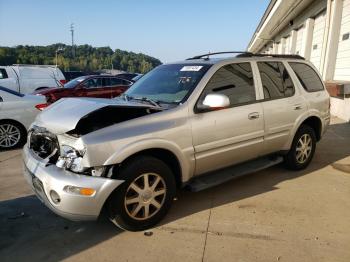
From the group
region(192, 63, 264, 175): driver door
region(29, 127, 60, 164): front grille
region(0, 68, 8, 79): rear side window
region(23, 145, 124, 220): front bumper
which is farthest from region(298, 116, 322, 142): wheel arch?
region(0, 68, 8, 79): rear side window

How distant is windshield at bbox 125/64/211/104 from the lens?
4121 millimetres

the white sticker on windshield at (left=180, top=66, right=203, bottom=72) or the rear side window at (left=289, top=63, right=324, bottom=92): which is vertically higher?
the white sticker on windshield at (left=180, top=66, right=203, bottom=72)

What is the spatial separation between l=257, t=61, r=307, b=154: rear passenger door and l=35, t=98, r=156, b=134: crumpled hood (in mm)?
1795

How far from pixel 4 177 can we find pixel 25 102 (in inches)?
108

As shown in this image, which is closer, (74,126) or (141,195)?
(74,126)

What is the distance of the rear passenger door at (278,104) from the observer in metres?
4.74

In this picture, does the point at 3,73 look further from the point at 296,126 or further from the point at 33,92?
the point at 296,126

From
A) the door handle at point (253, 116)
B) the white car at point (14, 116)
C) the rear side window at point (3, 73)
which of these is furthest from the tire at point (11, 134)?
the rear side window at point (3, 73)

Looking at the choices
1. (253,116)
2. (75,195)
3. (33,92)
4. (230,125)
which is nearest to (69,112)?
(75,195)

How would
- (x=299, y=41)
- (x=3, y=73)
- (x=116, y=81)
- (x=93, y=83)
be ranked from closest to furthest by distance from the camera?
(x=93, y=83) < (x=116, y=81) < (x=3, y=73) < (x=299, y=41)

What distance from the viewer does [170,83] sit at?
4430 mm

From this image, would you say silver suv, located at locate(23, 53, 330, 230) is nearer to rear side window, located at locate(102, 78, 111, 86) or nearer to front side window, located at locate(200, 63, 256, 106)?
front side window, located at locate(200, 63, 256, 106)

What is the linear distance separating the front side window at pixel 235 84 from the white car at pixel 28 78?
13.9m

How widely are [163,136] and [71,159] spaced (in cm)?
92
